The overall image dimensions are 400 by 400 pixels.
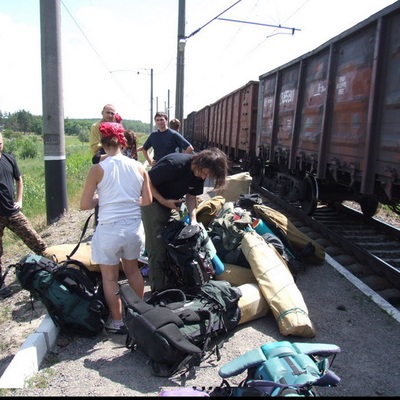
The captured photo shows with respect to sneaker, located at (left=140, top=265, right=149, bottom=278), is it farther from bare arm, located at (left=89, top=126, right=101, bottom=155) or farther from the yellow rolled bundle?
bare arm, located at (left=89, top=126, right=101, bottom=155)

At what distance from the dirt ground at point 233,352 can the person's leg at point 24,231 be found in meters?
0.74

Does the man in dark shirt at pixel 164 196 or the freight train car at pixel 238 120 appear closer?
the man in dark shirt at pixel 164 196

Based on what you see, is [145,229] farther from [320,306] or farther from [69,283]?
[320,306]

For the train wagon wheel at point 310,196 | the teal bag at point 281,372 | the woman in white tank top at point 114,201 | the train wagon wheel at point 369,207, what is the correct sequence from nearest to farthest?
the teal bag at point 281,372
the woman in white tank top at point 114,201
the train wagon wheel at point 369,207
the train wagon wheel at point 310,196

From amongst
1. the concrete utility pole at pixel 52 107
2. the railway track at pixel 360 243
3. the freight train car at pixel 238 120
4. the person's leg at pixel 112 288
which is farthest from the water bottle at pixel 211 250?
the freight train car at pixel 238 120

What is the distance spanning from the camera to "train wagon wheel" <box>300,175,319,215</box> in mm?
7180

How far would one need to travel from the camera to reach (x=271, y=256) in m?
3.97

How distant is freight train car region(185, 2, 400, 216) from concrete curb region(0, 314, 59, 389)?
3929 mm

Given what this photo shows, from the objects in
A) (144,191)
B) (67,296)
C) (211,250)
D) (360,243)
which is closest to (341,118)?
(360,243)

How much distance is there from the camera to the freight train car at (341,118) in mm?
4508

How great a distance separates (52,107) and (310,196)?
5317 mm

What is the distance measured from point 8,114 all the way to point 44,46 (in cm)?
13948

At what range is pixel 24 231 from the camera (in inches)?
190

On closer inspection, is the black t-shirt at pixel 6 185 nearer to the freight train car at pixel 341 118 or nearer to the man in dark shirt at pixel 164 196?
the man in dark shirt at pixel 164 196
